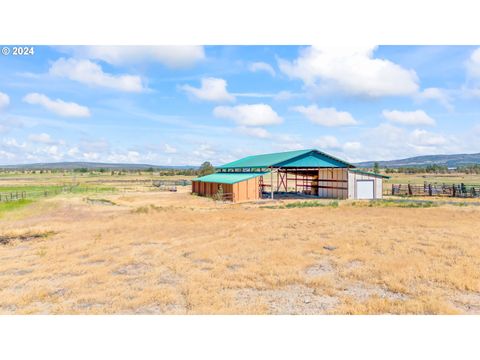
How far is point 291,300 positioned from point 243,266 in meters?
3.11

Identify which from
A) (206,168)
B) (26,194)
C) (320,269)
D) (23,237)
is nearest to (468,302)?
(320,269)

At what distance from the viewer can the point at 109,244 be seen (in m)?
14.6

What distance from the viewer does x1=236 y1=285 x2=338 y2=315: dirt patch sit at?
7.75 m

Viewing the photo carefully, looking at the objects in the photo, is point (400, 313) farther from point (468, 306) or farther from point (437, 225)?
point (437, 225)

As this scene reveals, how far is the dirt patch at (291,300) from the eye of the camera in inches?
305

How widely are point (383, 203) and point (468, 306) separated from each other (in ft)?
74.1

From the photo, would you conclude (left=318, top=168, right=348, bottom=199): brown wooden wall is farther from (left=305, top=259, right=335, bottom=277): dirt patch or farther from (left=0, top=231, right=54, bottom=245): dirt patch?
(left=0, top=231, right=54, bottom=245): dirt patch

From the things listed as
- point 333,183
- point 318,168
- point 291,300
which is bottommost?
point 291,300

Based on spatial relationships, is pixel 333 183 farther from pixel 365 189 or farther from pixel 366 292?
pixel 366 292

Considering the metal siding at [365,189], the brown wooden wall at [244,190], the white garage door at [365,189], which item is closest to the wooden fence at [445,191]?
the metal siding at [365,189]

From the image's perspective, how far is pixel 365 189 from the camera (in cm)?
3534

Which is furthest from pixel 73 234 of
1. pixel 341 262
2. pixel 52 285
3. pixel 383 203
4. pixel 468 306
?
pixel 383 203

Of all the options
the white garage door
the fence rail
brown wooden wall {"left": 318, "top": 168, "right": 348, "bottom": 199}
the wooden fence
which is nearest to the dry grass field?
the white garage door

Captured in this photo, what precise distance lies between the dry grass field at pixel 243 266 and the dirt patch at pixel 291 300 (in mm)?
27
